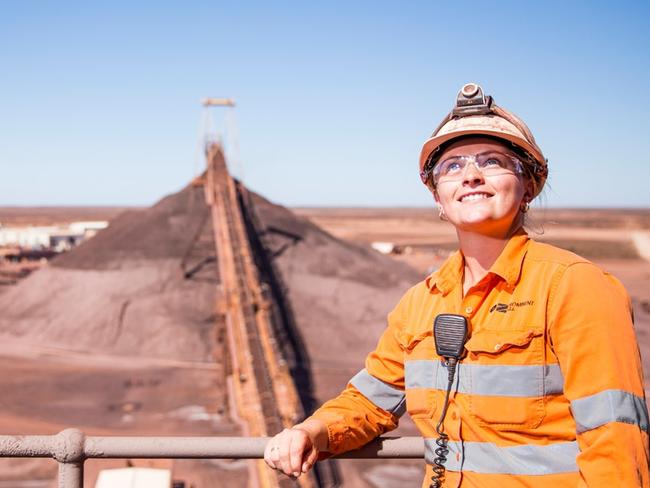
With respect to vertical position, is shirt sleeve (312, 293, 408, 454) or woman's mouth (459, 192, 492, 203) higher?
woman's mouth (459, 192, 492, 203)

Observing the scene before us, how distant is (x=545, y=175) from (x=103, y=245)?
28.7m

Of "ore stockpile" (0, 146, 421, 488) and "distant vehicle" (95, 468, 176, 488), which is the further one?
"ore stockpile" (0, 146, 421, 488)

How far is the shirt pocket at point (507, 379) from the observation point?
2.05m

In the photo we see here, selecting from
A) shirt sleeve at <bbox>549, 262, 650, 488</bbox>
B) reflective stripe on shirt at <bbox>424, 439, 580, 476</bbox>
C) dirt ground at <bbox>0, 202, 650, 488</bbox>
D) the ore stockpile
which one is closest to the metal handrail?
reflective stripe on shirt at <bbox>424, 439, 580, 476</bbox>

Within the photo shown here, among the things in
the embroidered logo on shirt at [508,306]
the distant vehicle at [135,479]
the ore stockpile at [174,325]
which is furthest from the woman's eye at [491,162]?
the ore stockpile at [174,325]

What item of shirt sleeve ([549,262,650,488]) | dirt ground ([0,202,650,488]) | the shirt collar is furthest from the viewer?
dirt ground ([0,202,650,488])

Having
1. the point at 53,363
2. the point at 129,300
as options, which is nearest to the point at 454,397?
the point at 53,363

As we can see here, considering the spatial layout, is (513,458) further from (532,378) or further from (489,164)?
(489,164)

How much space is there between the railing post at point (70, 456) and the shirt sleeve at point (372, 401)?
2.60ft

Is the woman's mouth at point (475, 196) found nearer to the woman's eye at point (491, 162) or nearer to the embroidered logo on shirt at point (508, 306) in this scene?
the woman's eye at point (491, 162)

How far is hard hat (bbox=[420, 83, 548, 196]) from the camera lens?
2330mm

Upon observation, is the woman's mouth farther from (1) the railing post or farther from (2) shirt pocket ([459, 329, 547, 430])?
(1) the railing post

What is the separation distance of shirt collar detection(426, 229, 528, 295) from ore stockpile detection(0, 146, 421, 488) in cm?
1184

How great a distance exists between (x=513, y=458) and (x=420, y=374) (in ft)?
1.32
